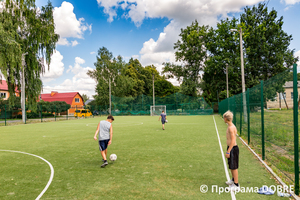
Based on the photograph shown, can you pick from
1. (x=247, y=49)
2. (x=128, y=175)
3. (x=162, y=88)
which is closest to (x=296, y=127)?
(x=128, y=175)

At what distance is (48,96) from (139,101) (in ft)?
108

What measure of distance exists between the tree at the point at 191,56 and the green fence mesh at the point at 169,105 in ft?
11.5

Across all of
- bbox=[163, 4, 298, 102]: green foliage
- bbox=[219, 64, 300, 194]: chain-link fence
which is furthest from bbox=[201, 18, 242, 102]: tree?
bbox=[219, 64, 300, 194]: chain-link fence

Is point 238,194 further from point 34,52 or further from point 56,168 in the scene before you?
point 34,52

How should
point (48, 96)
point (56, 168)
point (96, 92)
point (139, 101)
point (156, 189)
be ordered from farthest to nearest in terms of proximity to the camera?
1. point (48, 96)
2. point (96, 92)
3. point (139, 101)
4. point (56, 168)
5. point (156, 189)

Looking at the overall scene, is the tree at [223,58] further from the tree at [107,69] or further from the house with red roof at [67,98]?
the house with red roof at [67,98]

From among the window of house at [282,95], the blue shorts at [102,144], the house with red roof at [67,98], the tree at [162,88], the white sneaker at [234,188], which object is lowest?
the white sneaker at [234,188]

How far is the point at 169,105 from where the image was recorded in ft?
138

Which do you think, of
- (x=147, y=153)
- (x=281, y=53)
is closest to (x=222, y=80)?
(x=281, y=53)

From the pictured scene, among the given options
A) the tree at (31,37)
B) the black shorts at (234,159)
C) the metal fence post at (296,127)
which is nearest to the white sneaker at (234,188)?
the black shorts at (234,159)

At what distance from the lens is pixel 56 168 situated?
6109 millimetres

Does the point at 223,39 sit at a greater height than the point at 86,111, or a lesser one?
greater

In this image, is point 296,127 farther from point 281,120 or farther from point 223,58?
point 223,58

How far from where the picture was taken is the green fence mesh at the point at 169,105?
39094 mm
